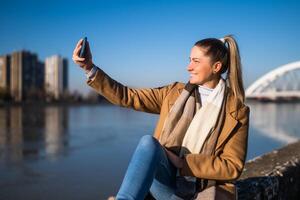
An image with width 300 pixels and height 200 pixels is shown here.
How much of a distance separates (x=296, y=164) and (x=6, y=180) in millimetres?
3835

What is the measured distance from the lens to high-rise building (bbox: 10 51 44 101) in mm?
62000

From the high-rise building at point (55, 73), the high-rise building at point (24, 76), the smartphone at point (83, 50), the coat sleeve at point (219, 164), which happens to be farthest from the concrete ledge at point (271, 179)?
the high-rise building at point (55, 73)

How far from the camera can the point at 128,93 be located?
1953 millimetres

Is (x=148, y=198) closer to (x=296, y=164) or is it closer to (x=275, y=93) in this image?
(x=296, y=164)

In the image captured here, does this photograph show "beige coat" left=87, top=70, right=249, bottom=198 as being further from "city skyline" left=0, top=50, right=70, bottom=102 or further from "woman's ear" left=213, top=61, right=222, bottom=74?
"city skyline" left=0, top=50, right=70, bottom=102

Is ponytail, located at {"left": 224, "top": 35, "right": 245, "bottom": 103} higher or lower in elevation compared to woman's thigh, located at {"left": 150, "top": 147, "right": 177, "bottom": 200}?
higher

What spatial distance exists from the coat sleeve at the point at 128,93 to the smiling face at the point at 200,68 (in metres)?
0.15

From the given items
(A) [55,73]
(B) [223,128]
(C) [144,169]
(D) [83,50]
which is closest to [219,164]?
(B) [223,128]

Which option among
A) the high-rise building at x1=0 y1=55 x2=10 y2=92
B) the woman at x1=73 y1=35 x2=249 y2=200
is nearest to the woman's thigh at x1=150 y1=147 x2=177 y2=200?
the woman at x1=73 y1=35 x2=249 y2=200

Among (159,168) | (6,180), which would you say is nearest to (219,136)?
(159,168)

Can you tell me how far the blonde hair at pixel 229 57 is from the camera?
1871 mm

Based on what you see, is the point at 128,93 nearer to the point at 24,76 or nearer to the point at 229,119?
the point at 229,119

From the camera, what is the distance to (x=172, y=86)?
6.50 ft

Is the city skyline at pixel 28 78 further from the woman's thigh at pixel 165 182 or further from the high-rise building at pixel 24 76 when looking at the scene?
the woman's thigh at pixel 165 182
